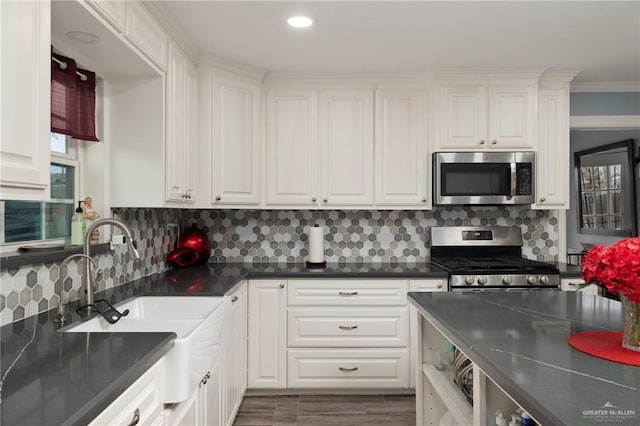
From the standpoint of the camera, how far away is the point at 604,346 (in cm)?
147

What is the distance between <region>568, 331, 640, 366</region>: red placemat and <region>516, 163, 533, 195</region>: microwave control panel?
80.5 inches

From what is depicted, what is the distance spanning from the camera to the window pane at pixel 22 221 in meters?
1.93

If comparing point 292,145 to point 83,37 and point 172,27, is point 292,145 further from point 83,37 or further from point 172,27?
point 83,37

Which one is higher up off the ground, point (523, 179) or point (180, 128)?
point (180, 128)

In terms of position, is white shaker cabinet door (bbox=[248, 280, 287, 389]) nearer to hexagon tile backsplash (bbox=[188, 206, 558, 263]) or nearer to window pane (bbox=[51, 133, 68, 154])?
hexagon tile backsplash (bbox=[188, 206, 558, 263])

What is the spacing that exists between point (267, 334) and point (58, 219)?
159 cm

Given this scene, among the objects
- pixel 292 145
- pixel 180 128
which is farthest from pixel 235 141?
pixel 180 128

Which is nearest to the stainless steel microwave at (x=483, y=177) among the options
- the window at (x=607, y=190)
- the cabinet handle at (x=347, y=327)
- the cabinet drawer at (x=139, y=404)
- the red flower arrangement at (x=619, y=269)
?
the cabinet handle at (x=347, y=327)

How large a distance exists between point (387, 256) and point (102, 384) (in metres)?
2.96

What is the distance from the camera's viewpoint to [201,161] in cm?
338

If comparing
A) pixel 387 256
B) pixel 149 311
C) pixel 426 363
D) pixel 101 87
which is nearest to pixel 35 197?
pixel 149 311

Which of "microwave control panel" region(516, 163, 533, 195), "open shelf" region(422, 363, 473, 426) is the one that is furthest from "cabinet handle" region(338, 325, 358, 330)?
"microwave control panel" region(516, 163, 533, 195)

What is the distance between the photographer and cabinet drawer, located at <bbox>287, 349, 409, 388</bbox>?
11.0 ft

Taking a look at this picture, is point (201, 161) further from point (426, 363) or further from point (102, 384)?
point (102, 384)
